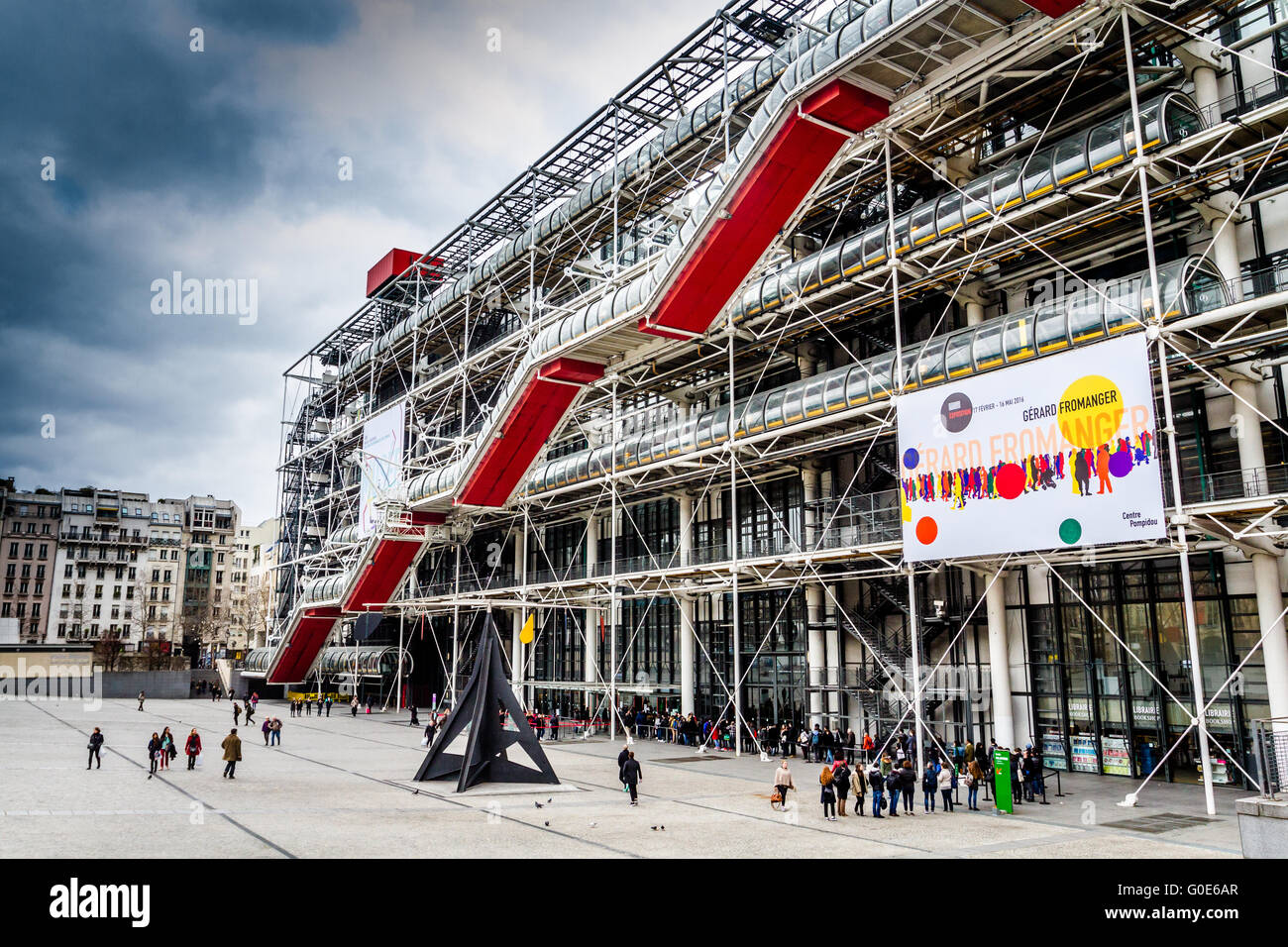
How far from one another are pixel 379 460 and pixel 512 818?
3025 centimetres

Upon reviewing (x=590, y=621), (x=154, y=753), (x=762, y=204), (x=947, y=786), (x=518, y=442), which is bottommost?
(x=947, y=786)

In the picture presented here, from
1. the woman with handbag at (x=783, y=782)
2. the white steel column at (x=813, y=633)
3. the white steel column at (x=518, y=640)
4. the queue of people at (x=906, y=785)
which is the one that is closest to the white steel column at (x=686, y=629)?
the white steel column at (x=813, y=633)

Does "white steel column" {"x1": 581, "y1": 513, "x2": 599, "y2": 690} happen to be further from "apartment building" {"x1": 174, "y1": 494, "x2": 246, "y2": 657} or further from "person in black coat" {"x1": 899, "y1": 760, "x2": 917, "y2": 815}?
"apartment building" {"x1": 174, "y1": 494, "x2": 246, "y2": 657}

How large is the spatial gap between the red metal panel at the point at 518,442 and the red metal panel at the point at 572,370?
511mm

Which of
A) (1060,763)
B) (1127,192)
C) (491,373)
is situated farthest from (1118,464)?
(491,373)

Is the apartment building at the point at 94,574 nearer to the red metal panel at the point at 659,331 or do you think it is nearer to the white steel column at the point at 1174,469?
the red metal panel at the point at 659,331

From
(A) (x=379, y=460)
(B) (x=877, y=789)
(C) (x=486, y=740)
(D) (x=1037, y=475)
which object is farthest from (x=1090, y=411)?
(A) (x=379, y=460)

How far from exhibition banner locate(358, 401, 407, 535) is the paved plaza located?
64.5 ft

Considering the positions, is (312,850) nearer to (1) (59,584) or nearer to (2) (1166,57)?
(2) (1166,57)

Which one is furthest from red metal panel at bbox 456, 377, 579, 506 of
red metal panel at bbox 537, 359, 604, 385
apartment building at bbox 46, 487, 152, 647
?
apartment building at bbox 46, 487, 152, 647

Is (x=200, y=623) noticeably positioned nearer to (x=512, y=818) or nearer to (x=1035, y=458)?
(x=512, y=818)

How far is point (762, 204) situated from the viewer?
923 inches

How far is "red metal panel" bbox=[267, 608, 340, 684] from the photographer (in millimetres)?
45906

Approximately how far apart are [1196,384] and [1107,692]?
6891 millimetres
